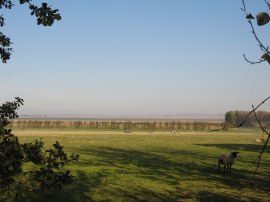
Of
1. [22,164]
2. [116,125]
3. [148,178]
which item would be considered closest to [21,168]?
[22,164]

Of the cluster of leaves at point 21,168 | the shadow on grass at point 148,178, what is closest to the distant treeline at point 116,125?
the shadow on grass at point 148,178

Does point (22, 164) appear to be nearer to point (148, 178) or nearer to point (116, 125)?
point (148, 178)

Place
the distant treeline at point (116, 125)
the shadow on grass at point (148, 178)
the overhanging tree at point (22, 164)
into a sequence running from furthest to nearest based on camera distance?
the distant treeline at point (116, 125) → the shadow on grass at point (148, 178) → the overhanging tree at point (22, 164)

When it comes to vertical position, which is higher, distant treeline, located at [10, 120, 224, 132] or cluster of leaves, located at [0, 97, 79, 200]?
cluster of leaves, located at [0, 97, 79, 200]

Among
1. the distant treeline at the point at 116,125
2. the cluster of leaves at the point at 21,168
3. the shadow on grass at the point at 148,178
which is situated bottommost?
the shadow on grass at the point at 148,178

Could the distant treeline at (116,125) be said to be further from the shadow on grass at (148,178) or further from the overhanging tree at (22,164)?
the overhanging tree at (22,164)

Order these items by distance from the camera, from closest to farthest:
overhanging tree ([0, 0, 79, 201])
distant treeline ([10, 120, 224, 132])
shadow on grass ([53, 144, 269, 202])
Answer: overhanging tree ([0, 0, 79, 201])
shadow on grass ([53, 144, 269, 202])
distant treeline ([10, 120, 224, 132])

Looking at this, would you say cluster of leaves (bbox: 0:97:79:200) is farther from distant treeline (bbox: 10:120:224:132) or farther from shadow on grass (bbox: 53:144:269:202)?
distant treeline (bbox: 10:120:224:132)

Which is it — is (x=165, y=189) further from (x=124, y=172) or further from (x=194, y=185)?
(x=124, y=172)

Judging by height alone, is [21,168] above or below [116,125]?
above

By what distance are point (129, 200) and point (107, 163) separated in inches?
422

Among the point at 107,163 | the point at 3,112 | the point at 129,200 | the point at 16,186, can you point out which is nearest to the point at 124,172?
the point at 107,163

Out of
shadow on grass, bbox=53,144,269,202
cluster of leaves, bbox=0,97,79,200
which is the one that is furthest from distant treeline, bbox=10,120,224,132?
cluster of leaves, bbox=0,97,79,200

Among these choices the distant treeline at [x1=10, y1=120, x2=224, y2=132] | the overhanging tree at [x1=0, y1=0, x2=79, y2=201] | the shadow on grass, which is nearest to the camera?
the overhanging tree at [x1=0, y1=0, x2=79, y2=201]
